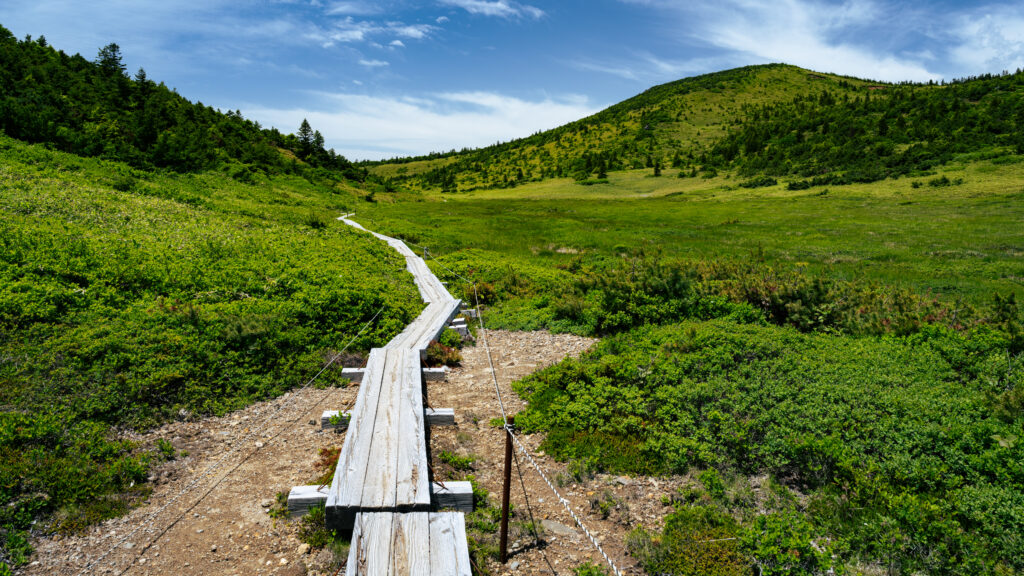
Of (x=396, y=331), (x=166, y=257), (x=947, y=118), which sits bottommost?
(x=396, y=331)

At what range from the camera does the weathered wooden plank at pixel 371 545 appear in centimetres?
415

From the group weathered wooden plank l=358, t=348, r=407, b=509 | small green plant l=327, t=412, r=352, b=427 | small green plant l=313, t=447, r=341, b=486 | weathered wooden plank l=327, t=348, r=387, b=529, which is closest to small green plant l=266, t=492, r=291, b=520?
small green plant l=313, t=447, r=341, b=486

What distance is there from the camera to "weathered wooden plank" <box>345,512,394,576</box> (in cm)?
415

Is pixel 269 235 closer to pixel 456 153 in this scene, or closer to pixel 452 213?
pixel 452 213

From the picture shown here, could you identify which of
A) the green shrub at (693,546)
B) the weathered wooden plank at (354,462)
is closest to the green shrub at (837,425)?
the green shrub at (693,546)

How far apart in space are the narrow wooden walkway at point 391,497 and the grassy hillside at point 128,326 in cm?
265

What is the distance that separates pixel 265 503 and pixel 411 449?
6.19 ft

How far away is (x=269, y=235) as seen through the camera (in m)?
19.2

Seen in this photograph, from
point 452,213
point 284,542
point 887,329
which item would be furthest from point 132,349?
point 452,213

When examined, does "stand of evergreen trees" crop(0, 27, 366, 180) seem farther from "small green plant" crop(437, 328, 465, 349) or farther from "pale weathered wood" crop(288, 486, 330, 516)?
"pale weathered wood" crop(288, 486, 330, 516)

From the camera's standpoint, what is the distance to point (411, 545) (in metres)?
4.47

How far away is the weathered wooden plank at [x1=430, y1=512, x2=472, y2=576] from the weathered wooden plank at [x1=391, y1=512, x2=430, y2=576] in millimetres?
57

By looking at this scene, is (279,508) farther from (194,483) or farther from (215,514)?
(194,483)

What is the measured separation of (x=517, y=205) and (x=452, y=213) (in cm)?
1395
